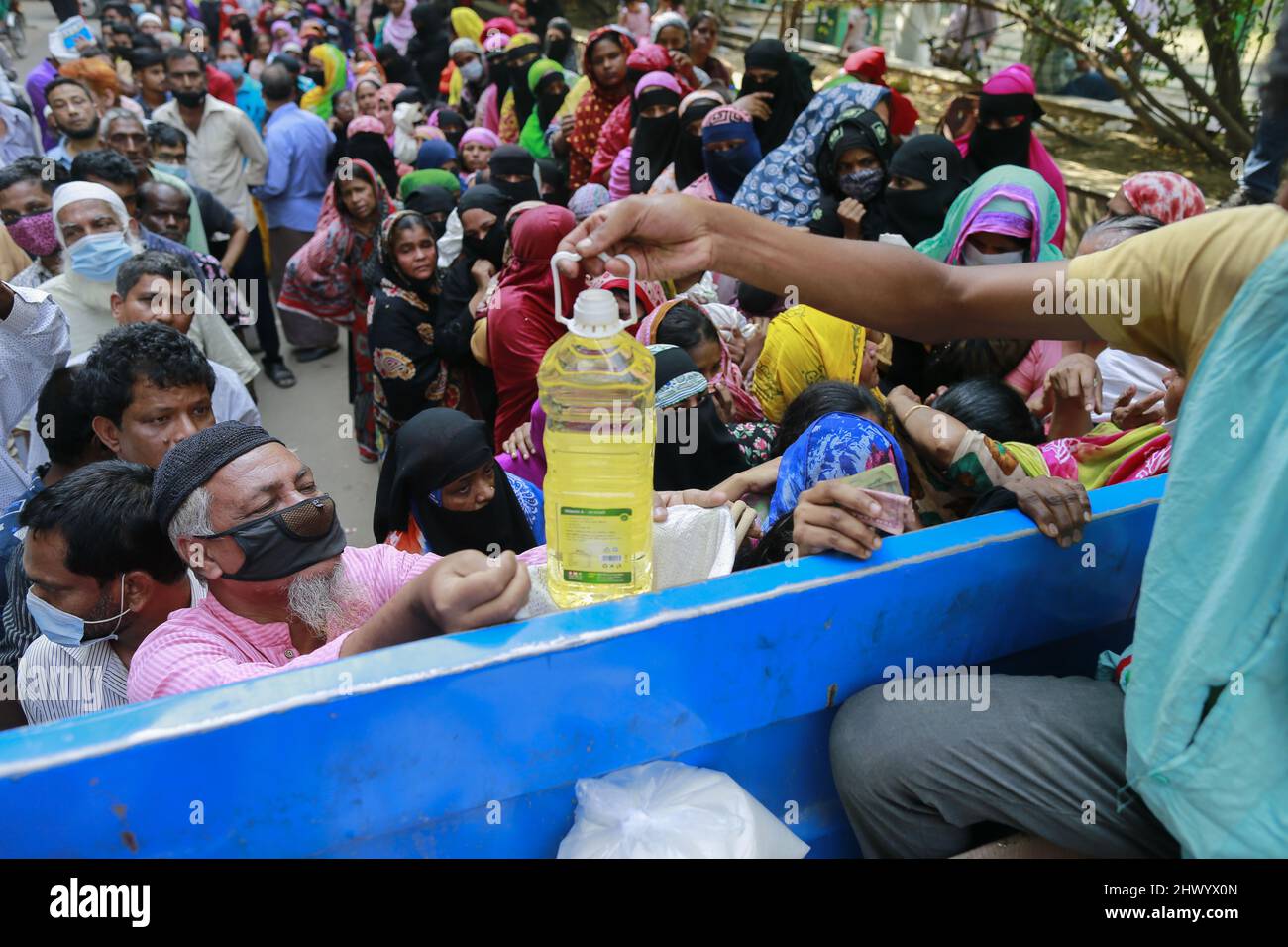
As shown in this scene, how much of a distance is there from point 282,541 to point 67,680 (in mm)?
705

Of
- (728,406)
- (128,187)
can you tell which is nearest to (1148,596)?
(728,406)

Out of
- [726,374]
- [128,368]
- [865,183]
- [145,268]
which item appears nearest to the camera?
[128,368]

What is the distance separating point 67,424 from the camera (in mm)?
2930

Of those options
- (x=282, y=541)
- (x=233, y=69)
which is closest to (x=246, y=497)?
(x=282, y=541)

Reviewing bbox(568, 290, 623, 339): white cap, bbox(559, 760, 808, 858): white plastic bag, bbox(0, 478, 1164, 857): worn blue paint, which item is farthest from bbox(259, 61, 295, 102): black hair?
Answer: bbox(559, 760, 808, 858): white plastic bag

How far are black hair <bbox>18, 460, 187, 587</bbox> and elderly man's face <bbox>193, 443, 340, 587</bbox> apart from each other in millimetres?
330

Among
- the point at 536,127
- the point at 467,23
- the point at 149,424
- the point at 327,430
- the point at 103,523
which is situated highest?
the point at 467,23

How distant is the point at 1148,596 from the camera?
4.41 ft

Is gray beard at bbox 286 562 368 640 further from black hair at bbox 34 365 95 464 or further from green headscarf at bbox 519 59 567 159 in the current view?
green headscarf at bbox 519 59 567 159

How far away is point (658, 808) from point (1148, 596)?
2.65 feet

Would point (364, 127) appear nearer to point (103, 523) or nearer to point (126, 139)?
point (126, 139)

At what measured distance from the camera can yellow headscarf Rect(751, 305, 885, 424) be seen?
135 inches

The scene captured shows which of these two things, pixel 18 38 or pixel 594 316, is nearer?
pixel 594 316

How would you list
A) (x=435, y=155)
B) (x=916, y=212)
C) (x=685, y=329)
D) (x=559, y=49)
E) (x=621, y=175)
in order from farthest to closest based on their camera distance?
(x=559, y=49), (x=435, y=155), (x=621, y=175), (x=916, y=212), (x=685, y=329)
